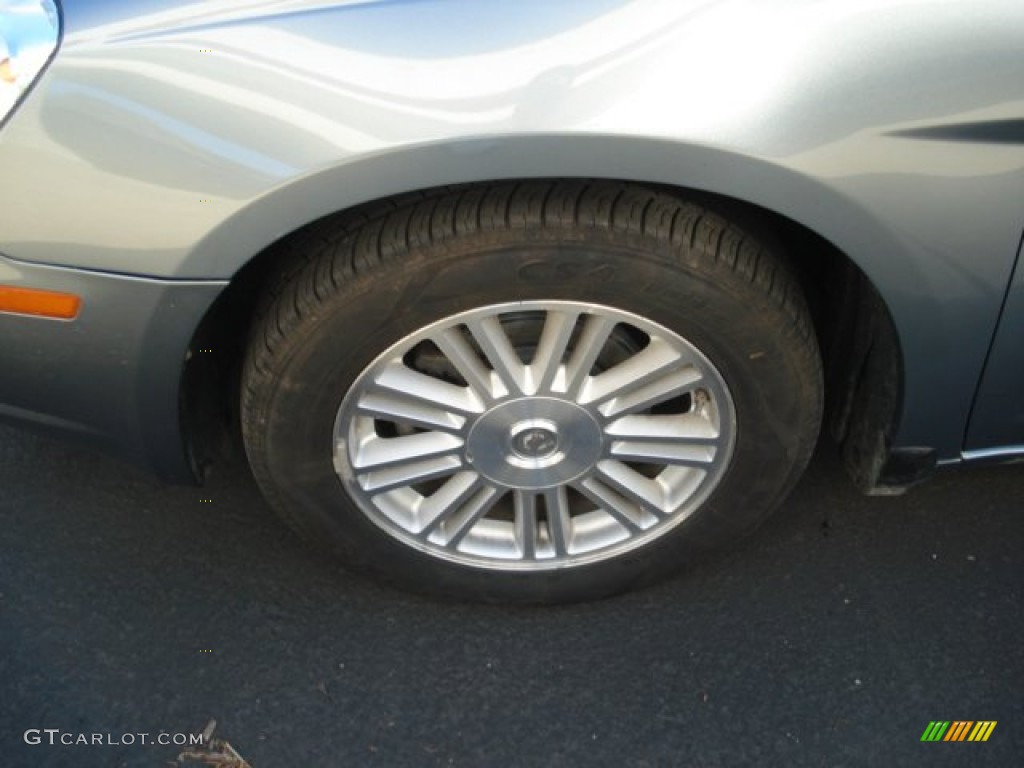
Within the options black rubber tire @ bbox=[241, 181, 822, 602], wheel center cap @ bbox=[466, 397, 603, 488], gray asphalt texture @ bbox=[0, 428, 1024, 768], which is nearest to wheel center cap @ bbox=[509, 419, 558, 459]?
wheel center cap @ bbox=[466, 397, 603, 488]

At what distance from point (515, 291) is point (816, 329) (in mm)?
693

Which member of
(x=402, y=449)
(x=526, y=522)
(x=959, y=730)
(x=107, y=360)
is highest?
(x=107, y=360)

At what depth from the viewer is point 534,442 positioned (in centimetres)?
181

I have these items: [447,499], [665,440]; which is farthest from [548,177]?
[447,499]

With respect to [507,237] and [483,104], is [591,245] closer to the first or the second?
[507,237]

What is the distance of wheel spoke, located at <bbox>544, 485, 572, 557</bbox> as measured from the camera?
1.92 m

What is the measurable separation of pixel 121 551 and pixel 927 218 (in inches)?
64.3

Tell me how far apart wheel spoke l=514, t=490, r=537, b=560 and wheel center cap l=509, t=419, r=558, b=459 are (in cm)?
10

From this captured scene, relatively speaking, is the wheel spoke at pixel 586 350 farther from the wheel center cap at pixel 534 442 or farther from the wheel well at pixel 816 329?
the wheel well at pixel 816 329

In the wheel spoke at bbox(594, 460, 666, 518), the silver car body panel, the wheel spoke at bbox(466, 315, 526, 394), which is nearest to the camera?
the silver car body panel

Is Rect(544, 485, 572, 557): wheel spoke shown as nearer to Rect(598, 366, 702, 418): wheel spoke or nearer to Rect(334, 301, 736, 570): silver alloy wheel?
Rect(334, 301, 736, 570): silver alloy wheel

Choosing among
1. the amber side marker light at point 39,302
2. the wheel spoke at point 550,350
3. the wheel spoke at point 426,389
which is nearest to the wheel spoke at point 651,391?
the wheel spoke at point 550,350

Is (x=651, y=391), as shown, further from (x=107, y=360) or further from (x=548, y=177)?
(x=107, y=360)

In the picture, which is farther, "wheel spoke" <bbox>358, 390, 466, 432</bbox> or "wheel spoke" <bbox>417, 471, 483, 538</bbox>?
"wheel spoke" <bbox>417, 471, 483, 538</bbox>
